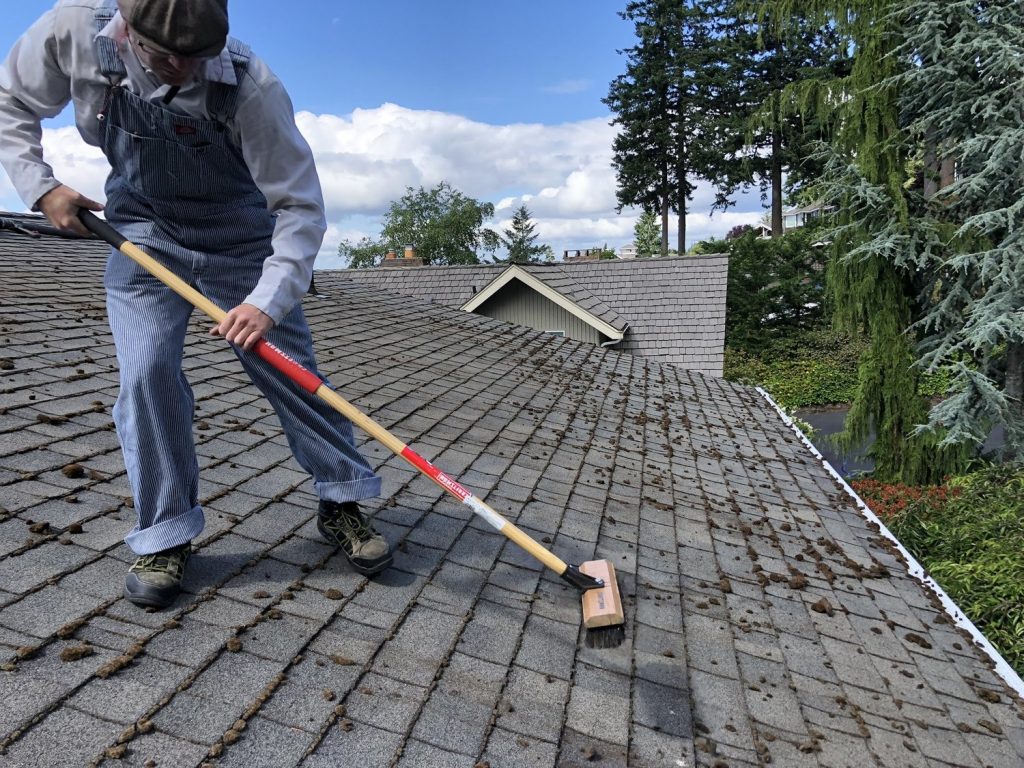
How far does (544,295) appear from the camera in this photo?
59.7 feet

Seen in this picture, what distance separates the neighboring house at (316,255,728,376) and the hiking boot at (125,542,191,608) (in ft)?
50.7

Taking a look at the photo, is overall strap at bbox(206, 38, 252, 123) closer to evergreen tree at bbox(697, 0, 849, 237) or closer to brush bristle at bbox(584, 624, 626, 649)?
brush bristle at bbox(584, 624, 626, 649)

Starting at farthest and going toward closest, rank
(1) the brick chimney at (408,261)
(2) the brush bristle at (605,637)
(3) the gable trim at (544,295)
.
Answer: (1) the brick chimney at (408,261) → (3) the gable trim at (544,295) → (2) the brush bristle at (605,637)

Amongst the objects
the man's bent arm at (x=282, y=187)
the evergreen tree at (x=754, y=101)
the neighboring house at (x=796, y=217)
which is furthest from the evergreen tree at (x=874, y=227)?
the evergreen tree at (x=754, y=101)

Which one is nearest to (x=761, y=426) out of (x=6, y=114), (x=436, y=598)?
(x=436, y=598)

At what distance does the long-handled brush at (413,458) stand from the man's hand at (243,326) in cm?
6

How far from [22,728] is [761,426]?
802cm

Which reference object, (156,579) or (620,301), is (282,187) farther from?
(620,301)

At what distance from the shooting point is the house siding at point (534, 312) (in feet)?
61.0

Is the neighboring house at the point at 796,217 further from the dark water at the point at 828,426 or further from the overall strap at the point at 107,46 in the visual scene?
the overall strap at the point at 107,46

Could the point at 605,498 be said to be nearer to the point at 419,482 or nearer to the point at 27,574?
the point at 419,482

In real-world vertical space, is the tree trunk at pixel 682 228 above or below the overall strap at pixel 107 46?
above

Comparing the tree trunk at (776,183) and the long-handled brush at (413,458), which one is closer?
the long-handled brush at (413,458)

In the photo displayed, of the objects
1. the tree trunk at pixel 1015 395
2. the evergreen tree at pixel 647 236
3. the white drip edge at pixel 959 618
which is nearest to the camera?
the white drip edge at pixel 959 618
